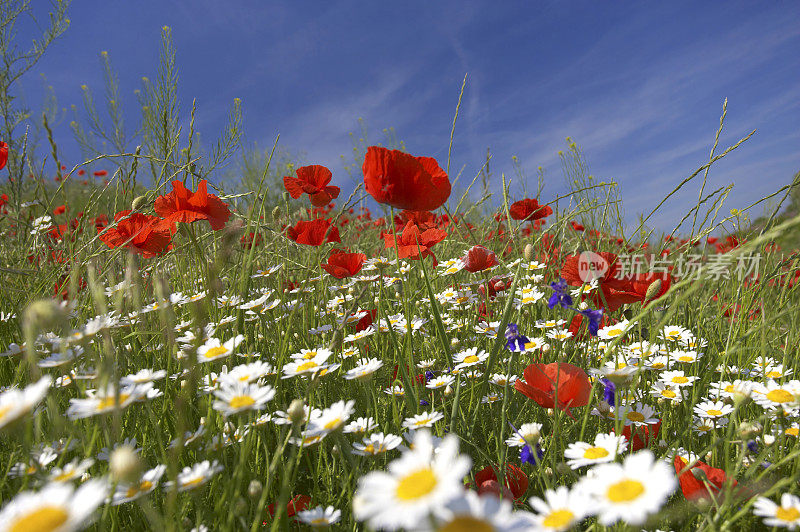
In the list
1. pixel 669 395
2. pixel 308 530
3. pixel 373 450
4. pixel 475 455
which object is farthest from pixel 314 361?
pixel 669 395

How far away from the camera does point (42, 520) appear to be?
→ 0.38 metres

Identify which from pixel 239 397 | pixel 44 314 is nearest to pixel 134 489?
pixel 239 397

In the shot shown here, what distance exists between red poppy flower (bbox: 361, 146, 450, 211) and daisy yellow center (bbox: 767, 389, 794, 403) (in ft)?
2.40

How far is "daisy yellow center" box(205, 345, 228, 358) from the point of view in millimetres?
897

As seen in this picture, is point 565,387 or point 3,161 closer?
point 565,387

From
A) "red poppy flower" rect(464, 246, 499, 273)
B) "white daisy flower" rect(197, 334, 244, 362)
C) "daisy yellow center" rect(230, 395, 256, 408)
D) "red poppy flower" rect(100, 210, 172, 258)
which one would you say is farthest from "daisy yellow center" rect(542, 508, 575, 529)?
"red poppy flower" rect(100, 210, 172, 258)

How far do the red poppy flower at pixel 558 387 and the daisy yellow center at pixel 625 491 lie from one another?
1.43ft

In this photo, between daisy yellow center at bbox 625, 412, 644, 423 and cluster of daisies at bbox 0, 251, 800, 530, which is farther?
daisy yellow center at bbox 625, 412, 644, 423

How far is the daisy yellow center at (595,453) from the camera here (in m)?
0.65

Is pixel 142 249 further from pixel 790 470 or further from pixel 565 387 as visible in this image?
pixel 790 470

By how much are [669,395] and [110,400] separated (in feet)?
3.53

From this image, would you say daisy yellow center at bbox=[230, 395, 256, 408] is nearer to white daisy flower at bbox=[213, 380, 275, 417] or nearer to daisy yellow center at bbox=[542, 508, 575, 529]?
white daisy flower at bbox=[213, 380, 275, 417]

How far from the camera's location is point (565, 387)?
2.92 feet

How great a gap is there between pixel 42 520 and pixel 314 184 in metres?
1.45
